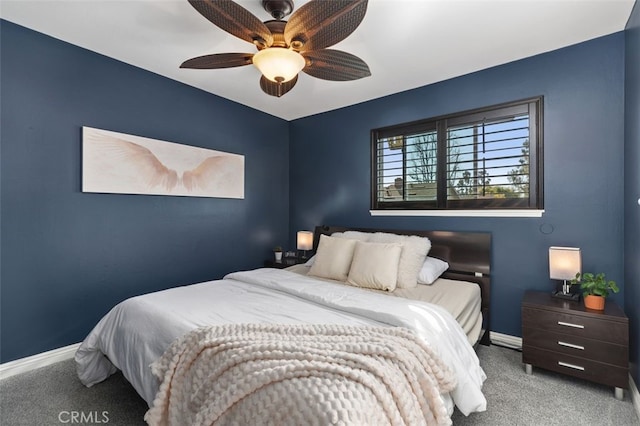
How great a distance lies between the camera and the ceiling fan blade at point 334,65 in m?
2.03

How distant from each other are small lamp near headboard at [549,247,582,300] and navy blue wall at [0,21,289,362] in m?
3.25

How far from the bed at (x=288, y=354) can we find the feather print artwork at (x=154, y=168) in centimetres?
125

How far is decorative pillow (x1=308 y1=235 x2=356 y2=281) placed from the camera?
2896 mm

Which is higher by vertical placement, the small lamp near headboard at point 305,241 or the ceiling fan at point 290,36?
the ceiling fan at point 290,36

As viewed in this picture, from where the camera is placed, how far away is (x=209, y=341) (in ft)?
4.69

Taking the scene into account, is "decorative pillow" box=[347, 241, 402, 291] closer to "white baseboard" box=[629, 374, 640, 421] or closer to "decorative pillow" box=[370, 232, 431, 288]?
"decorative pillow" box=[370, 232, 431, 288]

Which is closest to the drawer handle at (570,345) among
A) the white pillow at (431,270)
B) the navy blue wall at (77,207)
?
the white pillow at (431,270)

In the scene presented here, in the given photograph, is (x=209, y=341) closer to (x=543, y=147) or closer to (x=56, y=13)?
(x=56, y=13)

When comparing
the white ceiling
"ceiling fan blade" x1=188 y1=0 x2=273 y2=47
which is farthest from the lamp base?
"ceiling fan blade" x1=188 y1=0 x2=273 y2=47

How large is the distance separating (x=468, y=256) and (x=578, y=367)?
44.0 inches

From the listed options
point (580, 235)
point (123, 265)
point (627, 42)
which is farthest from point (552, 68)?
point (123, 265)

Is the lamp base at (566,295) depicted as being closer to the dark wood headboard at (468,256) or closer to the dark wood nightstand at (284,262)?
the dark wood headboard at (468,256)

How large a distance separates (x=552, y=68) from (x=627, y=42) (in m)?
0.45

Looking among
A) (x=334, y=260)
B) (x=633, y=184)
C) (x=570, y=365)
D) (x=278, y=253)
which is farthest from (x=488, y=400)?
(x=278, y=253)
